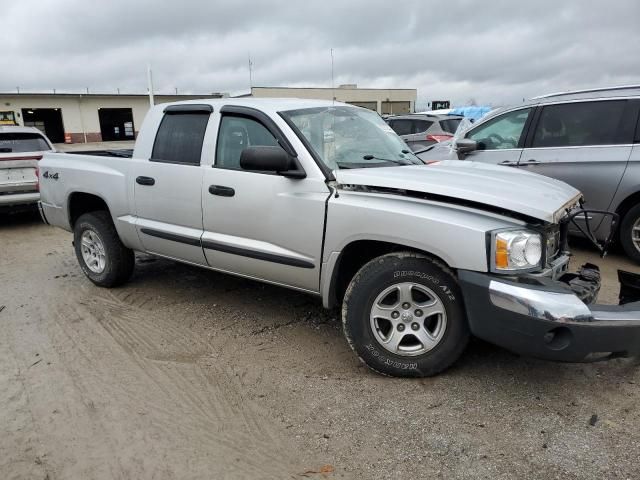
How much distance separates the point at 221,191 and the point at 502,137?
168 inches

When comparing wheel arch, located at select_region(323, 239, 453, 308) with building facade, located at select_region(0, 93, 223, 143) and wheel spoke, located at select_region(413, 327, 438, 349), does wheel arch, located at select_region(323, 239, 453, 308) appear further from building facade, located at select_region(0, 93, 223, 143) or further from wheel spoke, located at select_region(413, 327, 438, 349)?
building facade, located at select_region(0, 93, 223, 143)

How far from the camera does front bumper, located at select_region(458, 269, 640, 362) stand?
2699 mm

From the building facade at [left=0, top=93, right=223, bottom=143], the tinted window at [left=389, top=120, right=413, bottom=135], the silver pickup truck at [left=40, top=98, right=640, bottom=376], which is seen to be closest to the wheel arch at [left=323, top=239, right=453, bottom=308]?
the silver pickup truck at [left=40, top=98, right=640, bottom=376]

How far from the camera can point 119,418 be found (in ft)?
9.77

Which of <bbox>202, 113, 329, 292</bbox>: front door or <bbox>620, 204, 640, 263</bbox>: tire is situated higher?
<bbox>202, 113, 329, 292</bbox>: front door

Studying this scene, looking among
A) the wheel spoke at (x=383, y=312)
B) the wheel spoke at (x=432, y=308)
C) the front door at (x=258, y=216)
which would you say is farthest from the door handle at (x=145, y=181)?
the wheel spoke at (x=432, y=308)

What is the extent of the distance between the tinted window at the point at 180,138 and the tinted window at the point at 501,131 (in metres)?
4.06

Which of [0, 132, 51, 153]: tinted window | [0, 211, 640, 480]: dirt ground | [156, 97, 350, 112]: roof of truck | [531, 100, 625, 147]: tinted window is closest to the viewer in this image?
[0, 211, 640, 480]: dirt ground

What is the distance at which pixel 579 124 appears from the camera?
5.97m

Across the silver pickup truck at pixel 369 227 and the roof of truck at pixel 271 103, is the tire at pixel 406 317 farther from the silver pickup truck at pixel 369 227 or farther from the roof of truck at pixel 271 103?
the roof of truck at pixel 271 103

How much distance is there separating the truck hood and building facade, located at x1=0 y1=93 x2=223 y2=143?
99.7 feet

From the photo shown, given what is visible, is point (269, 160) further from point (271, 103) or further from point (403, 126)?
point (403, 126)

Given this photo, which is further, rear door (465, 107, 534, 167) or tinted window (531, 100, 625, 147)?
rear door (465, 107, 534, 167)

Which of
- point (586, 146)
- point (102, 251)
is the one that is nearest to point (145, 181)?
point (102, 251)
